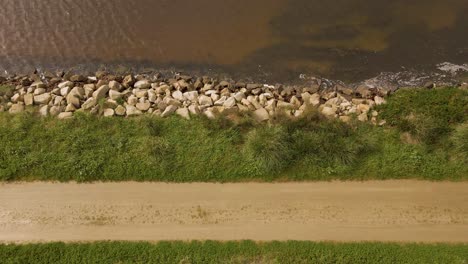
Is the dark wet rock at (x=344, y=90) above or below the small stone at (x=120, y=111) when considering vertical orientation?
above

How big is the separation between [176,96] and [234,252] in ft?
16.6

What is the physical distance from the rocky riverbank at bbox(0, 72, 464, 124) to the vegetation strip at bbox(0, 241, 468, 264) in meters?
3.70

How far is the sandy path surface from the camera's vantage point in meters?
10.5

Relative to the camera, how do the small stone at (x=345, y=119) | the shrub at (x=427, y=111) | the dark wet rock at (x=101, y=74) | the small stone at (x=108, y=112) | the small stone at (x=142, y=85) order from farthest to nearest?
the dark wet rock at (x=101, y=74) < the small stone at (x=142, y=85) < the small stone at (x=108, y=112) < the small stone at (x=345, y=119) < the shrub at (x=427, y=111)

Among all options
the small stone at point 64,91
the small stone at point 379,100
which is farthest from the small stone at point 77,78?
the small stone at point 379,100

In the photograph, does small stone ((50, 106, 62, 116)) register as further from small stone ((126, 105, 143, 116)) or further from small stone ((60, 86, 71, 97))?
small stone ((126, 105, 143, 116))

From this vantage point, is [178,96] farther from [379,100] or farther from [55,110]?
[379,100]

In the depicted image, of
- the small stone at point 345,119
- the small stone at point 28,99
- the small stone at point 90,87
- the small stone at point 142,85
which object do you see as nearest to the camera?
the small stone at point 345,119

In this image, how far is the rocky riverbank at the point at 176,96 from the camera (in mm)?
12398

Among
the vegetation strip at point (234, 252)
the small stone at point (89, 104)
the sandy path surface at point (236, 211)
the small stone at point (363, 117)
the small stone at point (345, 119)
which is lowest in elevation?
the vegetation strip at point (234, 252)

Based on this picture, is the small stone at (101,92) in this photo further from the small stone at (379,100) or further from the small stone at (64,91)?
the small stone at (379,100)

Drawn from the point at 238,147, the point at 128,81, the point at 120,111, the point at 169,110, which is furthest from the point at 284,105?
the point at 128,81


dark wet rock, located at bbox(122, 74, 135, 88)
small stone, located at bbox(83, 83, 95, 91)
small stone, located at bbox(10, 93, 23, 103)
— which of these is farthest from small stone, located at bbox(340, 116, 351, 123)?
small stone, located at bbox(10, 93, 23, 103)

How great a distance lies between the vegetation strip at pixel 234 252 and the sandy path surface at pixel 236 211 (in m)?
0.23
